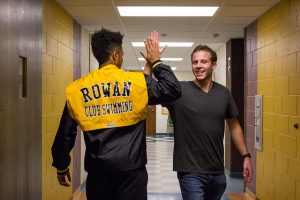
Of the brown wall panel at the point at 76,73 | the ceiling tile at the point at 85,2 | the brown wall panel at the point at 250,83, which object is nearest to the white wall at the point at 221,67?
the brown wall panel at the point at 250,83

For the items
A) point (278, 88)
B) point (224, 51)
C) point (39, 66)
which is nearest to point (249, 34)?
point (278, 88)

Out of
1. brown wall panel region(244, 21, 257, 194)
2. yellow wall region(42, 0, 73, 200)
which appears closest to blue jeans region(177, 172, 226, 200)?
yellow wall region(42, 0, 73, 200)

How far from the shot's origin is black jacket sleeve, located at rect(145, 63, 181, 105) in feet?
Answer: 6.56

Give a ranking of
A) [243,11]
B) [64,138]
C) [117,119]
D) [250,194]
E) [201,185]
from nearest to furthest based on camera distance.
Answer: [117,119]
[64,138]
[201,185]
[243,11]
[250,194]

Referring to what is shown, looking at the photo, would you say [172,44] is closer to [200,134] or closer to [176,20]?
[176,20]

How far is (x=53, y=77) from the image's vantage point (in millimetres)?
4094

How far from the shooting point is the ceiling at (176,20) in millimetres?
4180

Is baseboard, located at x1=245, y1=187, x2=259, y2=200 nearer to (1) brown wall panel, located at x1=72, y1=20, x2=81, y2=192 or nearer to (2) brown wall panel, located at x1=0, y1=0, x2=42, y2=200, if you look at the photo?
(1) brown wall panel, located at x1=72, y1=20, x2=81, y2=192

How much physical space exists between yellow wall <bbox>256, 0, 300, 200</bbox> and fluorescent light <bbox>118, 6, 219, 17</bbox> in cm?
73

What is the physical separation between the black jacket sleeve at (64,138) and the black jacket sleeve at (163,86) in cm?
44

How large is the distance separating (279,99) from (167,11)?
1.63 metres

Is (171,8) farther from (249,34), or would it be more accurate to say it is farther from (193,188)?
(193,188)

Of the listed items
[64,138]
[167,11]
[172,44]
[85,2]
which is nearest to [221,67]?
[172,44]

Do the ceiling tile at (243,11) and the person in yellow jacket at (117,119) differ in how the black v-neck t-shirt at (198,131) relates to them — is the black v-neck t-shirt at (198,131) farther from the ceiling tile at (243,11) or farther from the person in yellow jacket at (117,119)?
the ceiling tile at (243,11)
